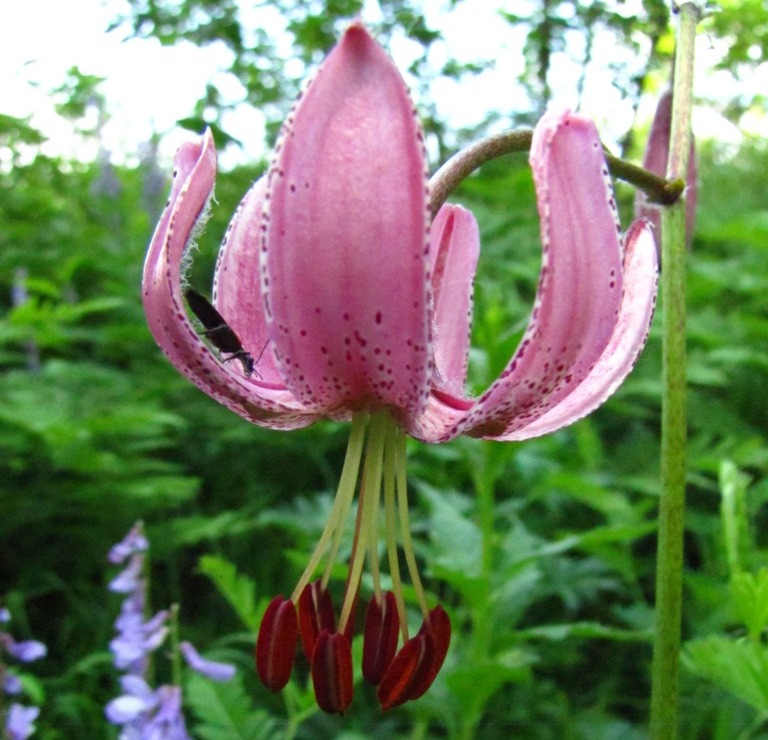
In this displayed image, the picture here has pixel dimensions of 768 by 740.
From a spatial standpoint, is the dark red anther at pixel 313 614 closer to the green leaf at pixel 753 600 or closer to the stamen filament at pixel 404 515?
the stamen filament at pixel 404 515

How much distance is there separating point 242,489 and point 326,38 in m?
1.61

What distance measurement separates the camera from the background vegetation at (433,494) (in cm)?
138

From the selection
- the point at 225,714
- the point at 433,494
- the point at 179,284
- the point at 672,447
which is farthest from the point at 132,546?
the point at 672,447

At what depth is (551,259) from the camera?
0.60 meters

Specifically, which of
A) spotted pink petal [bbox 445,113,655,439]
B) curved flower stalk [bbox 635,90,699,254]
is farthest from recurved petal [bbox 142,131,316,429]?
curved flower stalk [bbox 635,90,699,254]

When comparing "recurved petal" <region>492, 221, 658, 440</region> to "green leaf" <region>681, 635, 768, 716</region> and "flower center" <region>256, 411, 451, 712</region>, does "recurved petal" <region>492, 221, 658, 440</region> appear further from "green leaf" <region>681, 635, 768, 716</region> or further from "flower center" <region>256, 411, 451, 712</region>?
"green leaf" <region>681, 635, 768, 716</region>

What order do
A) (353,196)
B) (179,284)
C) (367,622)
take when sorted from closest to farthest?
(353,196) < (179,284) < (367,622)

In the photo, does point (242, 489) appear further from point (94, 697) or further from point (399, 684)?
point (399, 684)

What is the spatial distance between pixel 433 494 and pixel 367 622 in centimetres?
72

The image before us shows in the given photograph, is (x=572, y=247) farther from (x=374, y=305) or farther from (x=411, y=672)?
(x=411, y=672)

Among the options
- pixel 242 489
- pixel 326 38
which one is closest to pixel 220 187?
pixel 326 38

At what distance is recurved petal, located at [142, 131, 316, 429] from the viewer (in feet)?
2.23

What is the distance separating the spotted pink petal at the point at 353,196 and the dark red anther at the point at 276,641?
1.02 ft

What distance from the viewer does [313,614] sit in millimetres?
778
